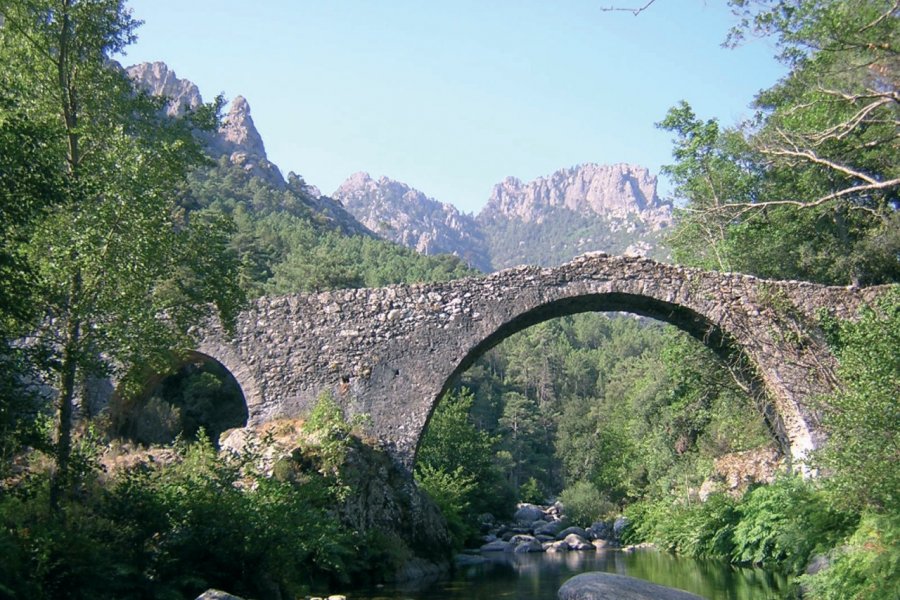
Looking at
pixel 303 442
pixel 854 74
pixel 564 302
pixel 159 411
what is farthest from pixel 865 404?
pixel 159 411

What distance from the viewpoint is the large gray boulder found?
834 centimetres

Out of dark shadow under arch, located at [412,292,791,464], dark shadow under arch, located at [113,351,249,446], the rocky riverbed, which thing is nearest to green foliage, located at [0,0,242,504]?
dark shadow under arch, located at [412,292,791,464]

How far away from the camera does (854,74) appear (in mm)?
9844

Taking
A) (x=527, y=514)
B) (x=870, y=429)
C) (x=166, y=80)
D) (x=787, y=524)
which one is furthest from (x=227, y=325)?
(x=166, y=80)

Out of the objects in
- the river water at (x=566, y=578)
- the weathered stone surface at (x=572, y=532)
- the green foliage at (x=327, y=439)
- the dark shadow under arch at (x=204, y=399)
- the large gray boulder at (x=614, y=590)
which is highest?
the dark shadow under arch at (x=204, y=399)

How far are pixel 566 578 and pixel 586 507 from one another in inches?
729

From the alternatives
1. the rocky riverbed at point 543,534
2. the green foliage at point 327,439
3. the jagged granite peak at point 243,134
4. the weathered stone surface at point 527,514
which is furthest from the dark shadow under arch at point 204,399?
the jagged granite peak at point 243,134

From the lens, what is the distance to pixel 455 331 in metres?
13.6

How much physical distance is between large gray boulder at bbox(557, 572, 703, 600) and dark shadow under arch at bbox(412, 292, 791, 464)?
15.1ft

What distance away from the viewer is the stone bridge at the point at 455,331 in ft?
43.4

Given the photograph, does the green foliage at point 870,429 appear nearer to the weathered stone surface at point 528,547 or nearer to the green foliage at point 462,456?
the green foliage at point 462,456

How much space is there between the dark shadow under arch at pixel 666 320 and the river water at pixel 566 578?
2.32 metres

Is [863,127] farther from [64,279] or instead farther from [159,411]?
[159,411]

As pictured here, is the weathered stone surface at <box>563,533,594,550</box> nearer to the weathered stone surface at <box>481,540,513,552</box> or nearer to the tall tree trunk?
the weathered stone surface at <box>481,540,513,552</box>
